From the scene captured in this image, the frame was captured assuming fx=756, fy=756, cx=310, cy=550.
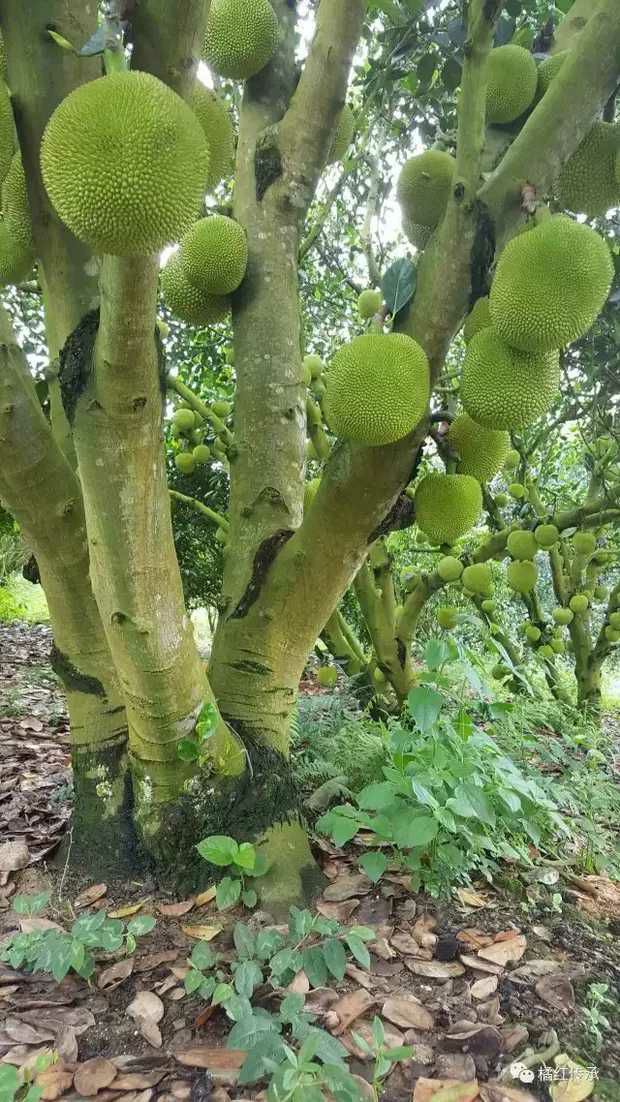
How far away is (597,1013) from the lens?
1202mm

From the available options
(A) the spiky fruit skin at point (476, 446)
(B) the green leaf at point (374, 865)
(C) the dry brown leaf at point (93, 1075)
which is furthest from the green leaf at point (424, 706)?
(C) the dry brown leaf at point (93, 1075)

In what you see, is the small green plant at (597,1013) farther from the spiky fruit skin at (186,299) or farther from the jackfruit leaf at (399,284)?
the spiky fruit skin at (186,299)

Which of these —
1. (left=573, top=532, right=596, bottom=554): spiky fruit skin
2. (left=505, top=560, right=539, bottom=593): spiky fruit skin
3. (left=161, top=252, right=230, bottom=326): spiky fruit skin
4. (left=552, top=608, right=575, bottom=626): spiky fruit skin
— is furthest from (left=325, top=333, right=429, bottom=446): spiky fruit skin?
(left=552, top=608, right=575, bottom=626): spiky fruit skin

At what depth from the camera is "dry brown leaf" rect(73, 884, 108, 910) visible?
1566 millimetres

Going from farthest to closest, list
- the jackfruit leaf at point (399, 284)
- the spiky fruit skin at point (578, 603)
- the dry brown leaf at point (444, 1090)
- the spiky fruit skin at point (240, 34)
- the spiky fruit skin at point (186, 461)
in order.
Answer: the spiky fruit skin at point (578, 603) → the spiky fruit skin at point (186, 461) → the spiky fruit skin at point (240, 34) → the jackfruit leaf at point (399, 284) → the dry brown leaf at point (444, 1090)

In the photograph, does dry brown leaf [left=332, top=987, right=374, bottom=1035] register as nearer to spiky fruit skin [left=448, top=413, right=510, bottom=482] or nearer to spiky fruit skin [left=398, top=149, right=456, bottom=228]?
spiky fruit skin [left=448, top=413, right=510, bottom=482]

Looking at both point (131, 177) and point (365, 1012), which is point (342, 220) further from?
point (365, 1012)

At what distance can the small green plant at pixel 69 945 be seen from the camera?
125 cm

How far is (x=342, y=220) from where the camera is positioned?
11.9ft

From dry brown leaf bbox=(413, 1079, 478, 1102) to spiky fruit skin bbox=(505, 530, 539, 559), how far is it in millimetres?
1806

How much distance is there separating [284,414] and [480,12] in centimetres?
Answer: 90

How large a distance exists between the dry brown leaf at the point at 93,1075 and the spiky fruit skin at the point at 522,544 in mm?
1978

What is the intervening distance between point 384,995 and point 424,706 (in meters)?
0.49

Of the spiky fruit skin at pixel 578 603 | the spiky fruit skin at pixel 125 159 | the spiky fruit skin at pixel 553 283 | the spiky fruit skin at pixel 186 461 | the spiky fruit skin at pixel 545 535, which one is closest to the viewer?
the spiky fruit skin at pixel 125 159
